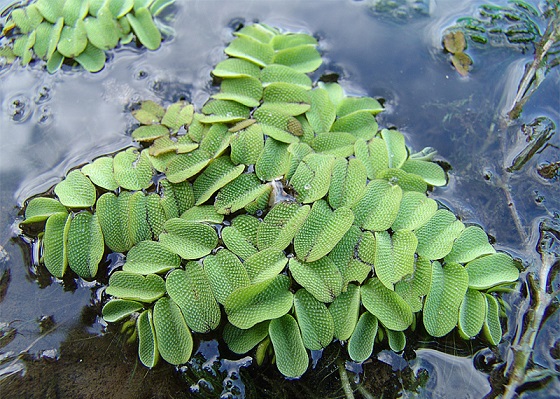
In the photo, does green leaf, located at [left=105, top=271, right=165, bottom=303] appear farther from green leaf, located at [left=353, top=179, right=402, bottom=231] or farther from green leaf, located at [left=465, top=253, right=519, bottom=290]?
green leaf, located at [left=465, top=253, right=519, bottom=290]

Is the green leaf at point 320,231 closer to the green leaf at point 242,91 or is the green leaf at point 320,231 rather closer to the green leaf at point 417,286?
the green leaf at point 417,286

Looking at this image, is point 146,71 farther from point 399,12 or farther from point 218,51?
point 399,12

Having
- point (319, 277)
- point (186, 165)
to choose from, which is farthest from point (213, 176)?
point (319, 277)

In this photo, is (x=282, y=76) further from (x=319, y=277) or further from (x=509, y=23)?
(x=509, y=23)

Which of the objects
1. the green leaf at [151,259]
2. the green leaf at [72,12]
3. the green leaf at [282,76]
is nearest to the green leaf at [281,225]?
the green leaf at [151,259]

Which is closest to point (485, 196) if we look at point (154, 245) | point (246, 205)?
Answer: point (246, 205)

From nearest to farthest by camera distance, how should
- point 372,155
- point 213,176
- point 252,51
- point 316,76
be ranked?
point 213,176
point 372,155
point 252,51
point 316,76
